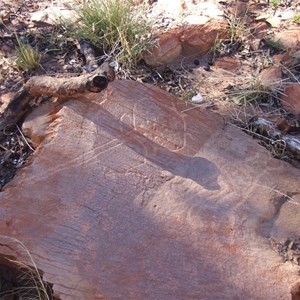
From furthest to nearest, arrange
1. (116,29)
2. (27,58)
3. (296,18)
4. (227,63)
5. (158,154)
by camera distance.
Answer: (296,18), (227,63), (116,29), (27,58), (158,154)

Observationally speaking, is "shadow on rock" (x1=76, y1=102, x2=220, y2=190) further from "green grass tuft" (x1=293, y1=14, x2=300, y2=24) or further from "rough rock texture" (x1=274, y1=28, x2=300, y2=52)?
"green grass tuft" (x1=293, y1=14, x2=300, y2=24)

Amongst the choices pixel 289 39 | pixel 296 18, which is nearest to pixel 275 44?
pixel 289 39

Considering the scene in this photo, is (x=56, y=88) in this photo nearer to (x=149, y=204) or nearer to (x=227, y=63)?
(x=149, y=204)

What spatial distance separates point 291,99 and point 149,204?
1215 millimetres

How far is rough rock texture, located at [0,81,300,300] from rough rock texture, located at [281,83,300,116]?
1.76ft

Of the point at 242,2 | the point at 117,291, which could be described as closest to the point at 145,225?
the point at 117,291

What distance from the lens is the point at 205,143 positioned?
89.7 inches

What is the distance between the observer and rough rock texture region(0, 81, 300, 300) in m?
1.87

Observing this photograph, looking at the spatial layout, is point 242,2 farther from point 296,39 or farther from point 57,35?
point 57,35

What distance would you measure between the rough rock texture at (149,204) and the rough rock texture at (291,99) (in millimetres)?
537

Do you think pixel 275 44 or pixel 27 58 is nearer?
pixel 27 58

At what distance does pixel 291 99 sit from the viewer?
2.77 meters

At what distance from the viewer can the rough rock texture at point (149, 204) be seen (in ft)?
6.12

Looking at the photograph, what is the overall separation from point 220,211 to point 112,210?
18.3 inches
